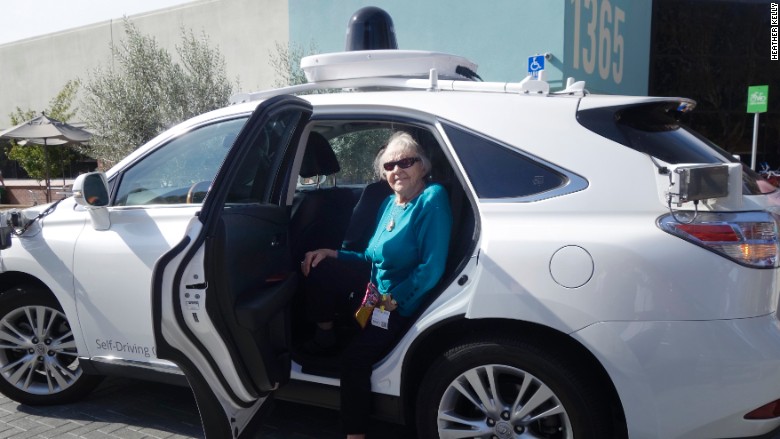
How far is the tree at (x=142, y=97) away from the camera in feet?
35.1

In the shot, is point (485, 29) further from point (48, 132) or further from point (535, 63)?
point (48, 132)

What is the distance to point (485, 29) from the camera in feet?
34.8

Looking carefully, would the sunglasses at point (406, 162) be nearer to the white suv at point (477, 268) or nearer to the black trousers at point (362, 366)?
the white suv at point (477, 268)

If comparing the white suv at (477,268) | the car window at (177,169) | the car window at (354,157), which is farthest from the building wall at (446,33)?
the car window at (177,169)

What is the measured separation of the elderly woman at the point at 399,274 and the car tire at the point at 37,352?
185cm

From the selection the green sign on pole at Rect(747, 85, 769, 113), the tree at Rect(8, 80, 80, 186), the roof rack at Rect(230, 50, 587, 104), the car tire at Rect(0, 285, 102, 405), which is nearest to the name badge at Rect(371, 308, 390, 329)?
the roof rack at Rect(230, 50, 587, 104)

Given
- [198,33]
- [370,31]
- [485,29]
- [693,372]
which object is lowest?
[693,372]

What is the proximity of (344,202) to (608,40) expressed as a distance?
30.8 ft

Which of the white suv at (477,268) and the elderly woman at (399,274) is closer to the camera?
the white suv at (477,268)

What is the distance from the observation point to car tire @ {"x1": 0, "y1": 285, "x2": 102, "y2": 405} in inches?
146

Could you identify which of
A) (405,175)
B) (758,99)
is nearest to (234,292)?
→ (405,175)

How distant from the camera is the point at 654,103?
8.76 feet

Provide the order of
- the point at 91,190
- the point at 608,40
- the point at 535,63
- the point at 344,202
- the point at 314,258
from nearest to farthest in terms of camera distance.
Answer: the point at 91,190 → the point at 314,258 → the point at 344,202 → the point at 535,63 → the point at 608,40

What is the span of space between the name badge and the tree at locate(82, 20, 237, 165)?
9014 mm
